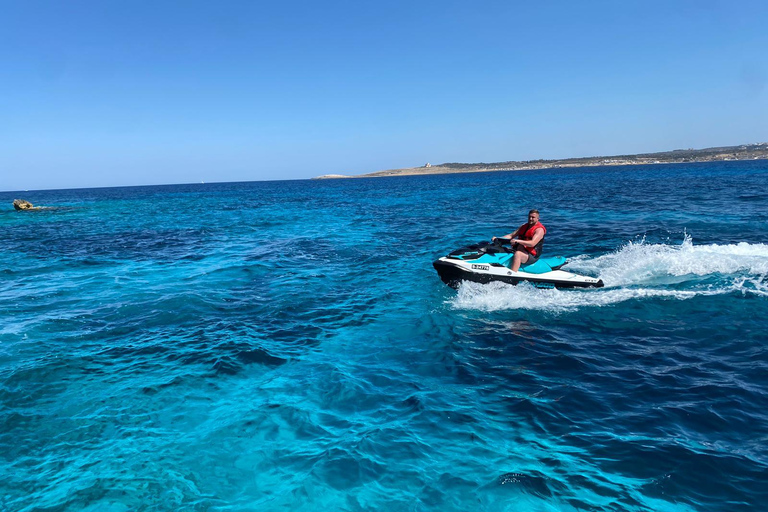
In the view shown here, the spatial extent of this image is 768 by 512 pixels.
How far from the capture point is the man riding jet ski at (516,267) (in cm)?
1178

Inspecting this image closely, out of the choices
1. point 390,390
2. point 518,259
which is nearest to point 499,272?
point 518,259

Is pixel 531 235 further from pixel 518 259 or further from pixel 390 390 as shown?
pixel 390 390

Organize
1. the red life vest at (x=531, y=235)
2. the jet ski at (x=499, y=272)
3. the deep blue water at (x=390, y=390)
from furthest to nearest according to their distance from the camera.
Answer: the red life vest at (x=531, y=235) → the jet ski at (x=499, y=272) → the deep blue water at (x=390, y=390)

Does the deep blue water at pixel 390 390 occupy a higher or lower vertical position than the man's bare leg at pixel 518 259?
lower

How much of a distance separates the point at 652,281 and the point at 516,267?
4.05 meters

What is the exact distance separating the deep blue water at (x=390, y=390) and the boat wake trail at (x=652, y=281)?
0.07 metres

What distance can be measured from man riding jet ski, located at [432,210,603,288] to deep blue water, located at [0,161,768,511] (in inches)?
15.8

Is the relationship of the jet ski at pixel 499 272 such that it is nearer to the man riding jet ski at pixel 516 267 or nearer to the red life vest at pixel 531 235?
the man riding jet ski at pixel 516 267

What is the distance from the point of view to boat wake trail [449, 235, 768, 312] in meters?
11.1

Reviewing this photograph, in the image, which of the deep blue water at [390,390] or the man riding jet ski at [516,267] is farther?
the man riding jet ski at [516,267]

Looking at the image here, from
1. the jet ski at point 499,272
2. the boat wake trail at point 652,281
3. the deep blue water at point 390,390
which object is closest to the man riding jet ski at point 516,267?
the jet ski at point 499,272

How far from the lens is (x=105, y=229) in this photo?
31.0 m

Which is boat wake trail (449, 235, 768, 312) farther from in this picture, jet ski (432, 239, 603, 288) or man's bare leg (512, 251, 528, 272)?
man's bare leg (512, 251, 528, 272)

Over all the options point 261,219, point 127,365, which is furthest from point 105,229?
point 127,365
